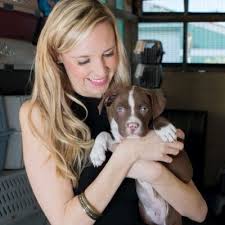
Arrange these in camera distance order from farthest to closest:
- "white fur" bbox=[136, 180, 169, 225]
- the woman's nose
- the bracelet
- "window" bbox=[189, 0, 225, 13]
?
"window" bbox=[189, 0, 225, 13], "white fur" bbox=[136, 180, 169, 225], the woman's nose, the bracelet

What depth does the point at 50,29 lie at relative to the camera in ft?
4.65

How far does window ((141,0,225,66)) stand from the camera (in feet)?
13.4

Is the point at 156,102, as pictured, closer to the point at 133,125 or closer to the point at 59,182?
the point at 133,125

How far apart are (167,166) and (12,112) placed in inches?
33.5

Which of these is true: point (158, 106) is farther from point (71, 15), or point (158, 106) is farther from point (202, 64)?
point (202, 64)

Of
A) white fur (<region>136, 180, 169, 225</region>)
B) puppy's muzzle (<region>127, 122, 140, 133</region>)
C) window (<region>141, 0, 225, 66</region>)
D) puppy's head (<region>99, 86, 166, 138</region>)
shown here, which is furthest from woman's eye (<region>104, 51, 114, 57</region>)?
window (<region>141, 0, 225, 66</region>)

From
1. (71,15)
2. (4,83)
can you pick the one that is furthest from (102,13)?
(4,83)

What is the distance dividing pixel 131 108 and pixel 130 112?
1 centimetres

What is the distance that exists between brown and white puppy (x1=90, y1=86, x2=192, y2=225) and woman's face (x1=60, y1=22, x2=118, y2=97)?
2.7 inches

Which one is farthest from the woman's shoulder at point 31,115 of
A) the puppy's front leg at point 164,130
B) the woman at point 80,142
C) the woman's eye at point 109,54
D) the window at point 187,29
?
the window at point 187,29

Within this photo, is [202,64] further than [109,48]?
Yes

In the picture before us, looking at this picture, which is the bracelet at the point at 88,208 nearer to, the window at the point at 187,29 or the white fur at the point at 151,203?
the white fur at the point at 151,203

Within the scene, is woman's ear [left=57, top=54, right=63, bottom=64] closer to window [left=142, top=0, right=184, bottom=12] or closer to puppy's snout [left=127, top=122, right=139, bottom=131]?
puppy's snout [left=127, top=122, right=139, bottom=131]

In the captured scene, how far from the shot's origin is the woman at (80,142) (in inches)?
52.2
